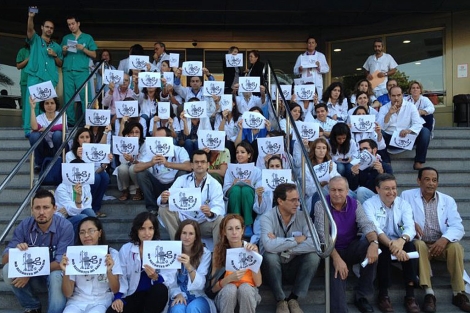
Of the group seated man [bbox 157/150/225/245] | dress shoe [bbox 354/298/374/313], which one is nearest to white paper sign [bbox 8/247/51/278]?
seated man [bbox 157/150/225/245]

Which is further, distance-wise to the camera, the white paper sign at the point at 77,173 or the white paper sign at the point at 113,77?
the white paper sign at the point at 113,77

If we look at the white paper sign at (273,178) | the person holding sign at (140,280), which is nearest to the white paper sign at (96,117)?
the white paper sign at (273,178)

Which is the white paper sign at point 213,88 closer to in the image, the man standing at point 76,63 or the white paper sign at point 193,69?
the white paper sign at point 193,69

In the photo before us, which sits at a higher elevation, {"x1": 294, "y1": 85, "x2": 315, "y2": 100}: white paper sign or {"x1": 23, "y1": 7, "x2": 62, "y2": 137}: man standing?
{"x1": 23, "y1": 7, "x2": 62, "y2": 137}: man standing

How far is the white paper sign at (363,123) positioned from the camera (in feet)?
25.0

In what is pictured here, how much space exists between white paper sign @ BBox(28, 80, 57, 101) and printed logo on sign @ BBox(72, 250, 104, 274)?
3794 mm

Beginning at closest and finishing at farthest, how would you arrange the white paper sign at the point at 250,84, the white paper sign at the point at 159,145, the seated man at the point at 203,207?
the seated man at the point at 203,207, the white paper sign at the point at 159,145, the white paper sign at the point at 250,84

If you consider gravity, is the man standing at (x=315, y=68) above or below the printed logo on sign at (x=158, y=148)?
above

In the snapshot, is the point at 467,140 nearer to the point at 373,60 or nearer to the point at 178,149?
the point at 373,60

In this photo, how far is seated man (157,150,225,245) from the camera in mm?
5695

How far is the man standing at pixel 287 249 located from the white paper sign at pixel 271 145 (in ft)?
4.99

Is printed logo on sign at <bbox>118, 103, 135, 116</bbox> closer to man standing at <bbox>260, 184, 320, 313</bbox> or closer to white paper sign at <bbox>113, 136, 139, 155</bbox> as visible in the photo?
white paper sign at <bbox>113, 136, 139, 155</bbox>

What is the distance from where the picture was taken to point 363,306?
17.0 feet

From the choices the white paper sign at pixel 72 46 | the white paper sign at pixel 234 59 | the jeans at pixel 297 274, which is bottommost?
the jeans at pixel 297 274
